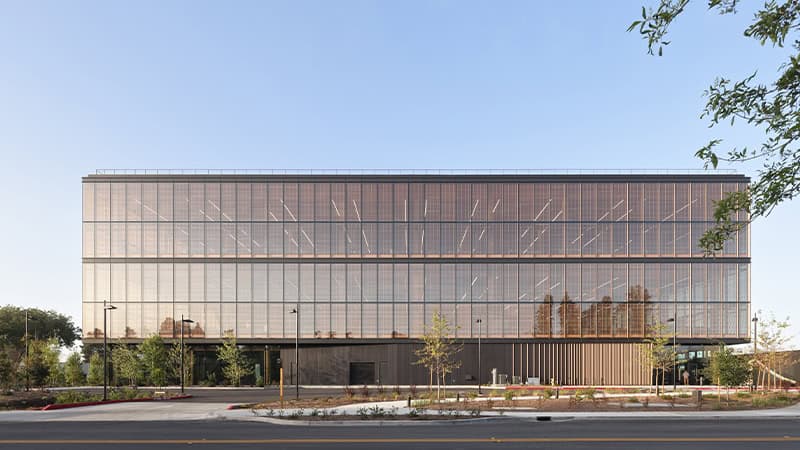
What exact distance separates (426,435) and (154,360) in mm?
48332

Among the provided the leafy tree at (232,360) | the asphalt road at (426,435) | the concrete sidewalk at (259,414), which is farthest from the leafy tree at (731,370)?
the leafy tree at (232,360)

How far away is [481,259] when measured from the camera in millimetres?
63375

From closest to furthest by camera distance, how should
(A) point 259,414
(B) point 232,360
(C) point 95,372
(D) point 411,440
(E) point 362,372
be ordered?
1. (D) point 411,440
2. (A) point 259,414
3. (B) point 232,360
4. (E) point 362,372
5. (C) point 95,372

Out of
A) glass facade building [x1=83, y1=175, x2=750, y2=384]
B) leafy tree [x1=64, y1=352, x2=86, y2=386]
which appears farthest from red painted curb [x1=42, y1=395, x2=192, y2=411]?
leafy tree [x1=64, y1=352, x2=86, y2=386]

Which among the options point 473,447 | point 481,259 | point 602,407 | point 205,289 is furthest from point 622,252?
point 473,447

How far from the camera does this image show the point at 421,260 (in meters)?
63.6

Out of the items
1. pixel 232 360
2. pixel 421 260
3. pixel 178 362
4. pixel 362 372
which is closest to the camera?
pixel 232 360

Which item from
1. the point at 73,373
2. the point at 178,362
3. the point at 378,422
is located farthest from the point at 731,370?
the point at 73,373

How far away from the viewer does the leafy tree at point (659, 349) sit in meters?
55.5

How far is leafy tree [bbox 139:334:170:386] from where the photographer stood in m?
61.4

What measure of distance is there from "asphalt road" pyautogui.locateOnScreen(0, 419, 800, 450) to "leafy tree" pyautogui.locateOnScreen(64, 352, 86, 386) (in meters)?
42.6

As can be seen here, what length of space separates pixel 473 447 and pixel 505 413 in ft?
39.5

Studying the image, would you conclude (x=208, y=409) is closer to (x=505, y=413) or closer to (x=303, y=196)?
(x=505, y=413)

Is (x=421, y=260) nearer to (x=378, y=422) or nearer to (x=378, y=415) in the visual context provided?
(x=378, y=415)
